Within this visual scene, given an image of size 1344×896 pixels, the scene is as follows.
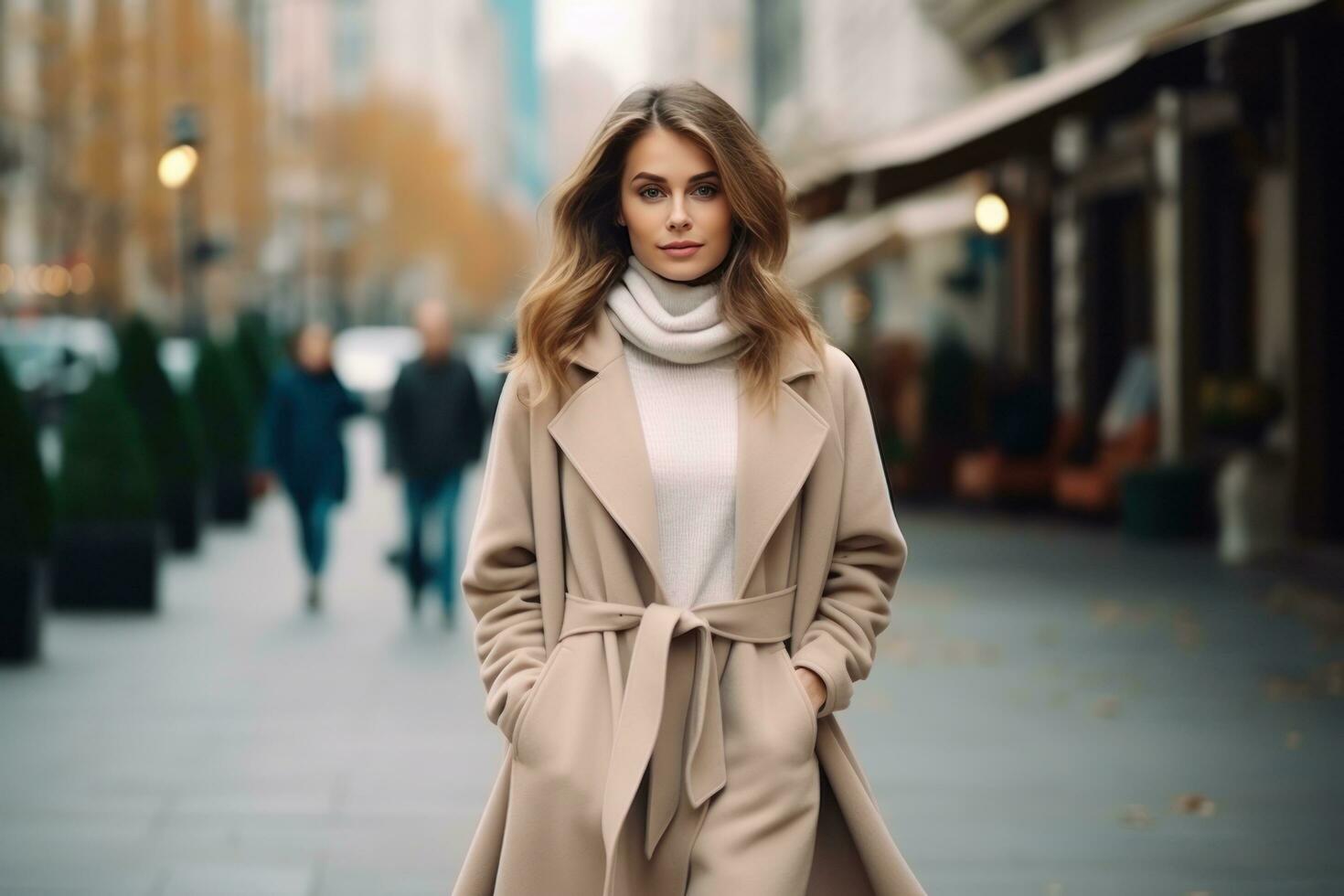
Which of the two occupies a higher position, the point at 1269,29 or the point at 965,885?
the point at 1269,29

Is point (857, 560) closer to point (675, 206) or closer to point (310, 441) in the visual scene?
point (675, 206)

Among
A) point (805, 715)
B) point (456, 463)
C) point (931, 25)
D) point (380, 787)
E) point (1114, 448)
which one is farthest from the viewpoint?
point (931, 25)

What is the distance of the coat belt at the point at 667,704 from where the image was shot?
328cm

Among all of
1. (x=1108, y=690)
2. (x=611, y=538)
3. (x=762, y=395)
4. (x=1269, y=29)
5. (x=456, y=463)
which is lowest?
(x=1108, y=690)

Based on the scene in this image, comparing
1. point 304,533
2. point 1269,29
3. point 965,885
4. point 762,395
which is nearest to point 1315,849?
point 965,885

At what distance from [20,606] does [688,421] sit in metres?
7.64

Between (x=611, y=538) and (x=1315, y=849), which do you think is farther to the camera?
(x=1315, y=849)

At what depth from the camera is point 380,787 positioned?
7.33m

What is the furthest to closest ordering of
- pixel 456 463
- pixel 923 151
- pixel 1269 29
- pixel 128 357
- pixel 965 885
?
1. pixel 128 357
2. pixel 923 151
3. pixel 456 463
4. pixel 1269 29
5. pixel 965 885

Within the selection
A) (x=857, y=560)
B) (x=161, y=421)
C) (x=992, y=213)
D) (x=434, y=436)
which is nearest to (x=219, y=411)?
(x=161, y=421)

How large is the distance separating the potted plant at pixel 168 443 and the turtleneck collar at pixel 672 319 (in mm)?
13128

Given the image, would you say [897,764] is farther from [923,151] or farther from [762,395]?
[923,151]

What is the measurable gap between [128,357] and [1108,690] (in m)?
9.76

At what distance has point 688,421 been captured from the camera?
3.42 m
